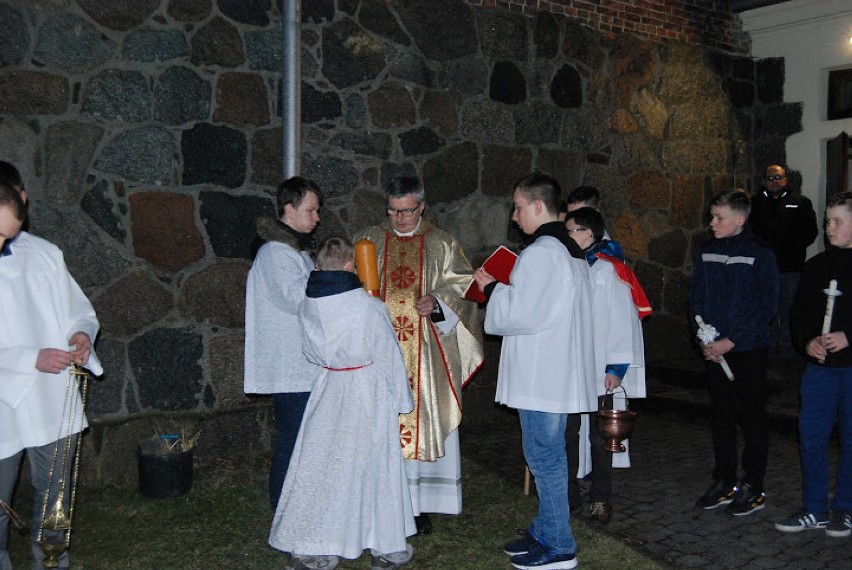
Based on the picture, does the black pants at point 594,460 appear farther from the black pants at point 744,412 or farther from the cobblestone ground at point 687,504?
the black pants at point 744,412

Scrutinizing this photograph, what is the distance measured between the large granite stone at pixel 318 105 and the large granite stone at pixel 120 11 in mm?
1146

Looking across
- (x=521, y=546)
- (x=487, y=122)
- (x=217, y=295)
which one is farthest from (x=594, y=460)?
(x=487, y=122)

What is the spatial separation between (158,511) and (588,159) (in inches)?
185

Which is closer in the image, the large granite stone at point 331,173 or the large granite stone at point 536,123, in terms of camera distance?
the large granite stone at point 331,173

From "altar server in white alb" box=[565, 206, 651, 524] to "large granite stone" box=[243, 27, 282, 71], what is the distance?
247cm

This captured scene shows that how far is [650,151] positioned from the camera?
7.96 meters

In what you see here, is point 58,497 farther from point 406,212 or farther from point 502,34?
point 502,34

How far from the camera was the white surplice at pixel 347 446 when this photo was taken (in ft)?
12.1

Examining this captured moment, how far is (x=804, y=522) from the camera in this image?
4438 mm

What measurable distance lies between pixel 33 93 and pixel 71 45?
1.24 feet

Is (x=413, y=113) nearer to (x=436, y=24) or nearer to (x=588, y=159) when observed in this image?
(x=436, y=24)

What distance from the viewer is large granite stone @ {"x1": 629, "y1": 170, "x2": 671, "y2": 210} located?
7.87 meters

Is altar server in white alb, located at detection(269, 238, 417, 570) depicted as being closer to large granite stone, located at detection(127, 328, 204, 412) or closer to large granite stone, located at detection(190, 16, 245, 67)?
large granite stone, located at detection(127, 328, 204, 412)

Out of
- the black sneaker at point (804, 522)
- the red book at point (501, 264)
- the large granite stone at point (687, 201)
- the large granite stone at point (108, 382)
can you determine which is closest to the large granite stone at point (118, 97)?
the large granite stone at point (108, 382)
